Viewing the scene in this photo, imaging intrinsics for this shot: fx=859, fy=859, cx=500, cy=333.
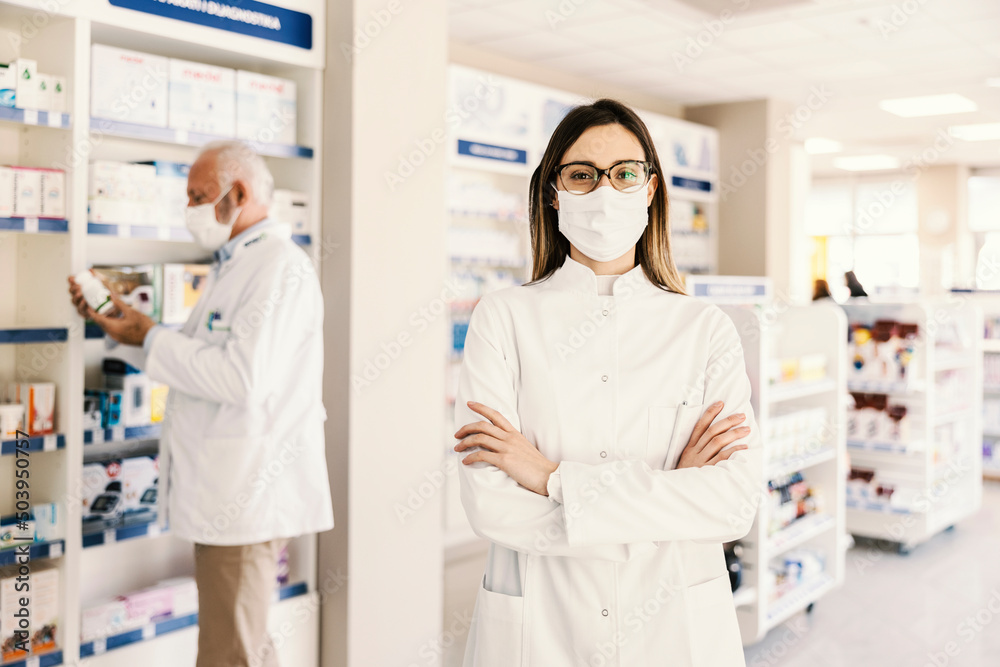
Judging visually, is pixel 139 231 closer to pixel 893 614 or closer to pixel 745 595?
pixel 745 595

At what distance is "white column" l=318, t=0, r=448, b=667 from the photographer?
132 inches

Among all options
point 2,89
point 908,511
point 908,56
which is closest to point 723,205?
point 908,56

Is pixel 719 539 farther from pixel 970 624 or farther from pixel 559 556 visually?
pixel 970 624

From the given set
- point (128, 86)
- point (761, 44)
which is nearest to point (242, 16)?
point (128, 86)

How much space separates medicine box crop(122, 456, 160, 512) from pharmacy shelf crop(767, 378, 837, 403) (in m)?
2.80

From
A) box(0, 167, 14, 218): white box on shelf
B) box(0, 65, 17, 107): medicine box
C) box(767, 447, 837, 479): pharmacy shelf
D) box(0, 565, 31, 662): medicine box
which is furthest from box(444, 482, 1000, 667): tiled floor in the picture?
box(0, 65, 17, 107): medicine box

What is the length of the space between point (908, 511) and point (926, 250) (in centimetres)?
774

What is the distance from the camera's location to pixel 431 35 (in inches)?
Answer: 141

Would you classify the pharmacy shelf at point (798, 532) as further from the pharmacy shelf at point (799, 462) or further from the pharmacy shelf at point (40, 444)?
the pharmacy shelf at point (40, 444)

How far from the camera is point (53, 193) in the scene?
109 inches

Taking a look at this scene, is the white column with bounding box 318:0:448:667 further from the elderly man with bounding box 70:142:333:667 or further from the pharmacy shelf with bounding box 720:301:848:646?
the pharmacy shelf with bounding box 720:301:848:646

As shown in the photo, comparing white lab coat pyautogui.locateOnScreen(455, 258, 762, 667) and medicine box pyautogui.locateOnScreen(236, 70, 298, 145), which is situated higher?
medicine box pyautogui.locateOnScreen(236, 70, 298, 145)

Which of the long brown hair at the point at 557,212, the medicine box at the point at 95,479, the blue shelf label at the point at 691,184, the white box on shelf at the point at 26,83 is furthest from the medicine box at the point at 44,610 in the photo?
the blue shelf label at the point at 691,184

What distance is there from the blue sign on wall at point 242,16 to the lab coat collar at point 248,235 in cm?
85
